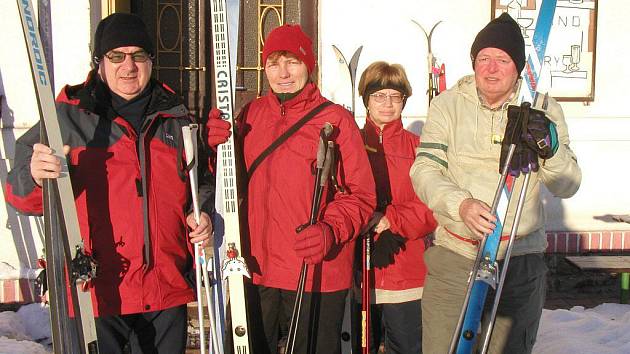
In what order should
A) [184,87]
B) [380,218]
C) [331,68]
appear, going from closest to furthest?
[380,218] < [331,68] < [184,87]

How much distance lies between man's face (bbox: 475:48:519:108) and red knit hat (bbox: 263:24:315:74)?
74cm

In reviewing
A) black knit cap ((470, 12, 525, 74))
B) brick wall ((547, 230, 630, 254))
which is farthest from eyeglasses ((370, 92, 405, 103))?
brick wall ((547, 230, 630, 254))

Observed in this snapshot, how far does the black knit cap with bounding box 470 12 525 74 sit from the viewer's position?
2.69m

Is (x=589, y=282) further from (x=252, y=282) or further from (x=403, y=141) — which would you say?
(x=252, y=282)

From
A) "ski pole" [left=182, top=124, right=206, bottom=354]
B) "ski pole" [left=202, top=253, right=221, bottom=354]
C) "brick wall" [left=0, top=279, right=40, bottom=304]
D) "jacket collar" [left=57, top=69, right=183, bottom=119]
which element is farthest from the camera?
"brick wall" [left=0, top=279, right=40, bottom=304]

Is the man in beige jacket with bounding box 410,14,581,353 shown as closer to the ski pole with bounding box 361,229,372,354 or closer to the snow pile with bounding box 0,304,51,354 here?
the ski pole with bounding box 361,229,372,354

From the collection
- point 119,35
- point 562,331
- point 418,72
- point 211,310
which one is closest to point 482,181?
point 211,310

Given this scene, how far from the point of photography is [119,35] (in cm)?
255

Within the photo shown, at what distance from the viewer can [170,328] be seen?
9.00 feet

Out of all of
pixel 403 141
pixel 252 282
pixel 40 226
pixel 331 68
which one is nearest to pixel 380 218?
pixel 403 141

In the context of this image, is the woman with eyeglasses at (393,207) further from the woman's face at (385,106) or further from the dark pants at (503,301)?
the dark pants at (503,301)

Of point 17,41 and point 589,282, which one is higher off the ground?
point 17,41

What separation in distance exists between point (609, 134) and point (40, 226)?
183 inches

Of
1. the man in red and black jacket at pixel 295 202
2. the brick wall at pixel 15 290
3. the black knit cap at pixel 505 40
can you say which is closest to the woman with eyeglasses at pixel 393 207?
the man in red and black jacket at pixel 295 202
